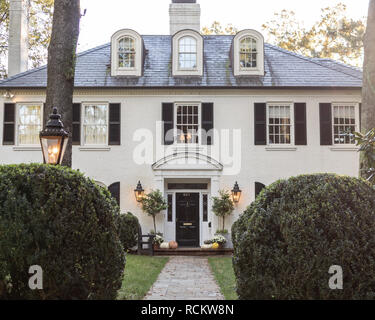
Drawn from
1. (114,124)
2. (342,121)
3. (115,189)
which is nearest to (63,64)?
(114,124)

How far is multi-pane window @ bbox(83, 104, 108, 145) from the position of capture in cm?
1711

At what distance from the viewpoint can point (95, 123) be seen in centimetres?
1717

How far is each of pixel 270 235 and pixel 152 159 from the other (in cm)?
1237

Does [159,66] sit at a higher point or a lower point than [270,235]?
higher

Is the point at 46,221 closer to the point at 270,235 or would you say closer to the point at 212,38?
the point at 270,235

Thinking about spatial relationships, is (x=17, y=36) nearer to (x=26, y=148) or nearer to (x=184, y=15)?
(x=26, y=148)

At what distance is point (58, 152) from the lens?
Result: 694cm

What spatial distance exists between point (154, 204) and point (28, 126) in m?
5.84

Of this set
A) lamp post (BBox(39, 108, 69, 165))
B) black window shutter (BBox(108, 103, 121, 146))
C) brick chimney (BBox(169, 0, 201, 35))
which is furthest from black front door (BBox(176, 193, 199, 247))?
lamp post (BBox(39, 108, 69, 165))

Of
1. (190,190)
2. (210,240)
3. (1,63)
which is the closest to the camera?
(210,240)

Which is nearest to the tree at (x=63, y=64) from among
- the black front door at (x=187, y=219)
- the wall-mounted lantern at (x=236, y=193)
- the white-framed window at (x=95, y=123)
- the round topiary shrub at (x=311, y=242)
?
the round topiary shrub at (x=311, y=242)

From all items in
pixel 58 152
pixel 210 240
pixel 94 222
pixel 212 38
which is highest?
pixel 212 38

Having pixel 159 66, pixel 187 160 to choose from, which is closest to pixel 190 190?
pixel 187 160
